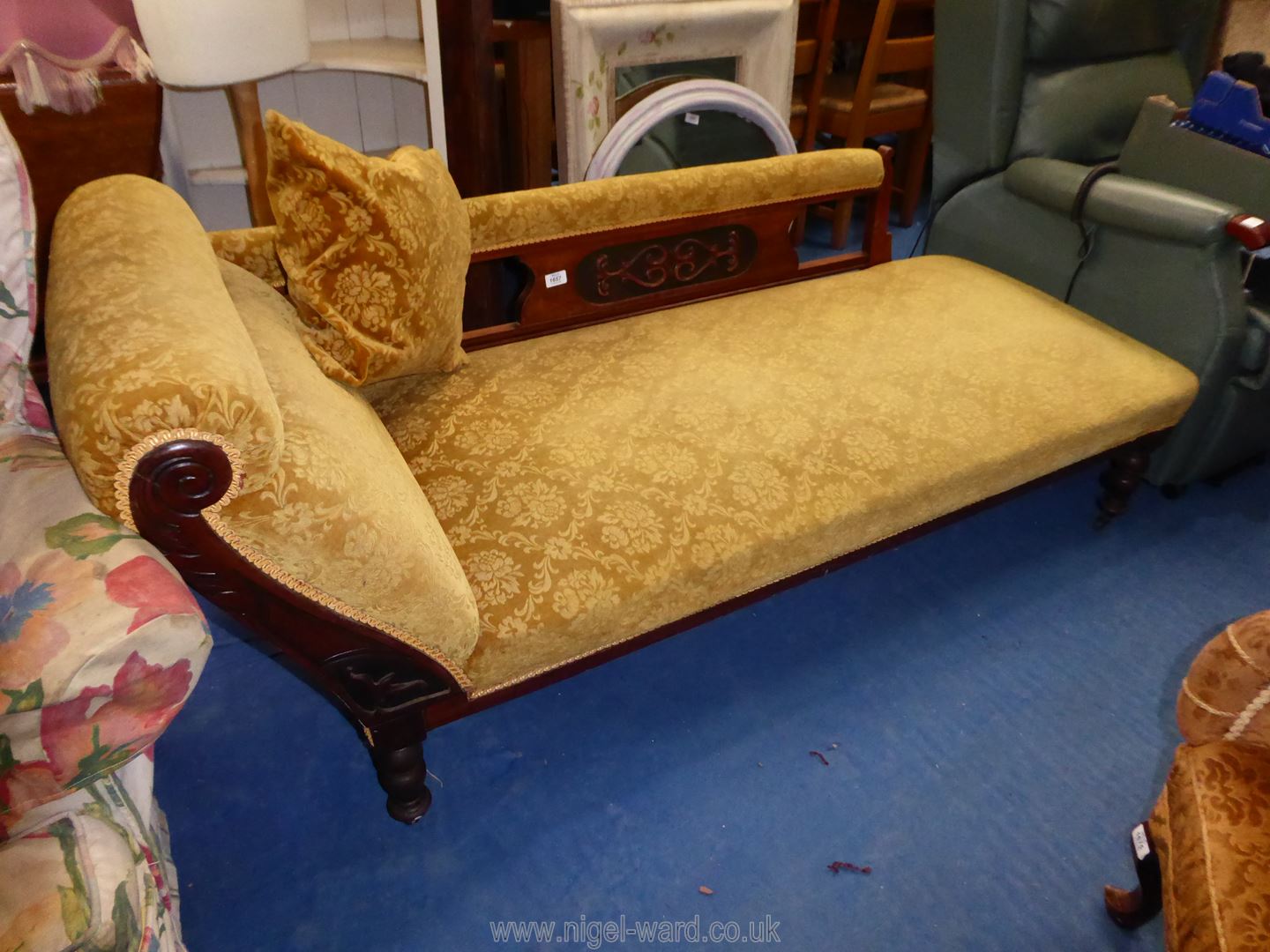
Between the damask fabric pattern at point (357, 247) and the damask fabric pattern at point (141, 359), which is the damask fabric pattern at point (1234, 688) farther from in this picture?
the damask fabric pattern at point (357, 247)

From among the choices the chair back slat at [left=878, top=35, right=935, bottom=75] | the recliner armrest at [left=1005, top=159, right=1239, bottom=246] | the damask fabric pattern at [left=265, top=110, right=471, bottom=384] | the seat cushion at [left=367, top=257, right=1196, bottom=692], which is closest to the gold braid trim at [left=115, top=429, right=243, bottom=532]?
the seat cushion at [left=367, top=257, right=1196, bottom=692]

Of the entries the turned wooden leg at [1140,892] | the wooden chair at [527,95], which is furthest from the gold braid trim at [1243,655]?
the wooden chair at [527,95]

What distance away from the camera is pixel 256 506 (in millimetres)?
800

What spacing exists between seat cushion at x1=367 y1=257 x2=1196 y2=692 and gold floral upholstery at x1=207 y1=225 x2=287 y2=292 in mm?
271

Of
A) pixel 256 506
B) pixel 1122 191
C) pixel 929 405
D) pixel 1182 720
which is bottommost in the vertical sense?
pixel 1182 720

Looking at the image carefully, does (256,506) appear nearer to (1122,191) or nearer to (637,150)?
(637,150)

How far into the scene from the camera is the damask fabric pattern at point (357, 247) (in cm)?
117

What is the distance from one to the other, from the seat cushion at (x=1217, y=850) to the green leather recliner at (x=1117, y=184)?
1110 mm

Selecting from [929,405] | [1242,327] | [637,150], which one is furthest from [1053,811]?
[637,150]

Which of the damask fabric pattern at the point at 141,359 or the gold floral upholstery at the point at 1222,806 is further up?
the damask fabric pattern at the point at 141,359

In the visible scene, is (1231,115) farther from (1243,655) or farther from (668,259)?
(1243,655)

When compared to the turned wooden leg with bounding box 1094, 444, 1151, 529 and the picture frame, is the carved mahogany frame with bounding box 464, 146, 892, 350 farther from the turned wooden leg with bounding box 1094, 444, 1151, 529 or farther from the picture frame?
the turned wooden leg with bounding box 1094, 444, 1151, 529

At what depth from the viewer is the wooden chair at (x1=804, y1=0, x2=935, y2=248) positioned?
2740mm

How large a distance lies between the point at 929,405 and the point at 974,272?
0.69m
